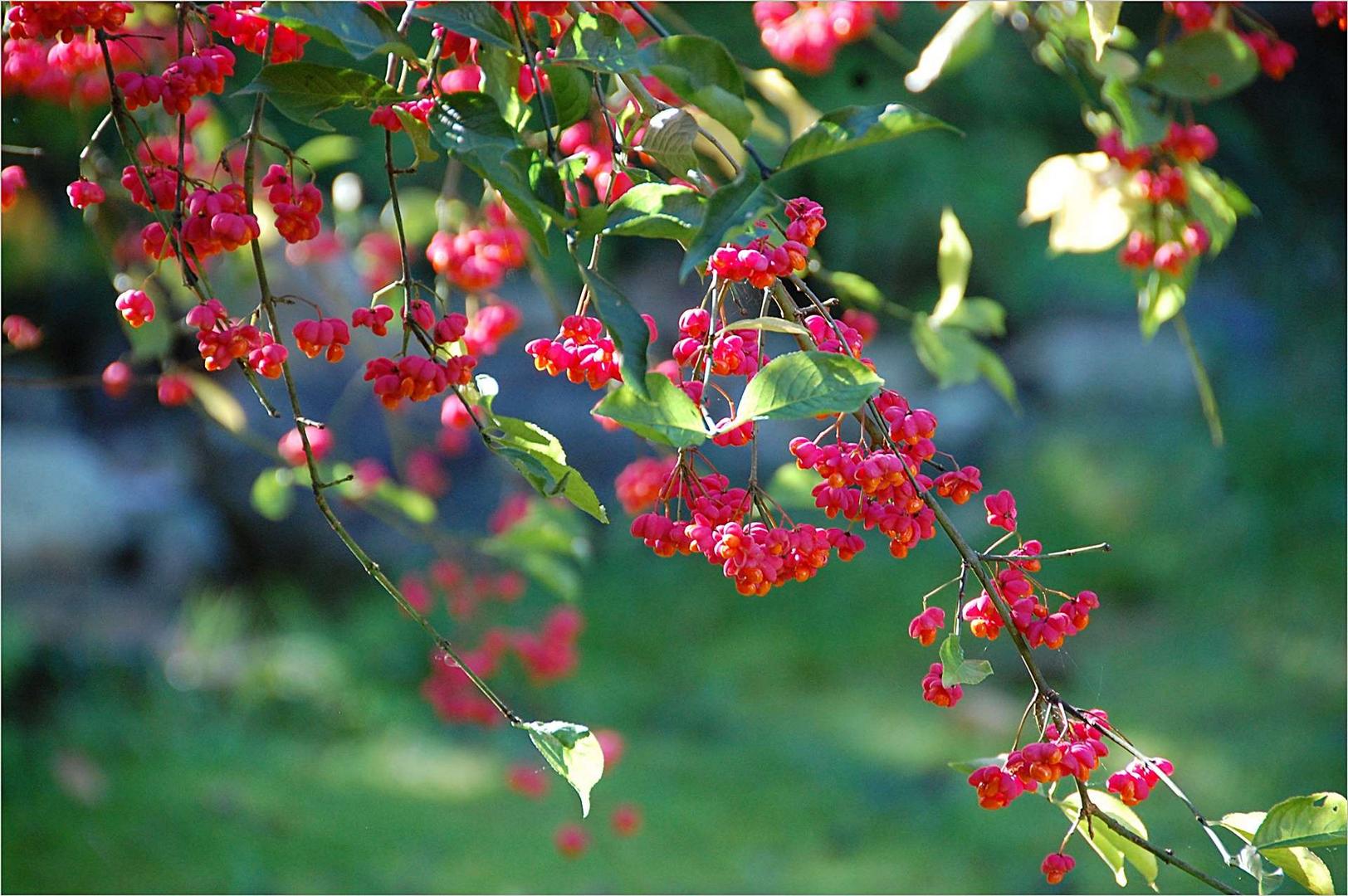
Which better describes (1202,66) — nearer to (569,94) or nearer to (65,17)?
(569,94)

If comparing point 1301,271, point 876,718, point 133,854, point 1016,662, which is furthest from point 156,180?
point 1301,271

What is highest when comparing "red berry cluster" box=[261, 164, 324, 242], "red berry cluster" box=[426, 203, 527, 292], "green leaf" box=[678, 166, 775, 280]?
"green leaf" box=[678, 166, 775, 280]

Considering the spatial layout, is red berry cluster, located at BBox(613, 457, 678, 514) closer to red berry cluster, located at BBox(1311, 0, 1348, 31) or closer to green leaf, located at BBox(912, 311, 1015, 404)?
green leaf, located at BBox(912, 311, 1015, 404)

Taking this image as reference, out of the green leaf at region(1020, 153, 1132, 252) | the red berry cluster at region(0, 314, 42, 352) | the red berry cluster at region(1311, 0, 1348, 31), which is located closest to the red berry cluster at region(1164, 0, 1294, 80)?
the red berry cluster at region(1311, 0, 1348, 31)

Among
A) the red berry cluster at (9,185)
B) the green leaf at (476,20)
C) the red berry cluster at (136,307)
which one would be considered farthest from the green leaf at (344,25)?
the red berry cluster at (9,185)

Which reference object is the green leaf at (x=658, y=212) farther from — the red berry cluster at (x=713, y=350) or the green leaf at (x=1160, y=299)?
the green leaf at (x=1160, y=299)

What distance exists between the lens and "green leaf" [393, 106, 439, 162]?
0.56 m

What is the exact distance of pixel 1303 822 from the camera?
2.02 feet

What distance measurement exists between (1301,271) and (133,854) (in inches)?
125

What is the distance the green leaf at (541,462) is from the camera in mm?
569

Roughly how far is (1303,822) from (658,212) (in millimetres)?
432

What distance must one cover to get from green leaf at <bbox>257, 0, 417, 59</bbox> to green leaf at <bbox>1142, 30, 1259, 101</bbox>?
59 centimetres

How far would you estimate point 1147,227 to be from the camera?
38.9 inches

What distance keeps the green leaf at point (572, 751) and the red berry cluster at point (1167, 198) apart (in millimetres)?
606
